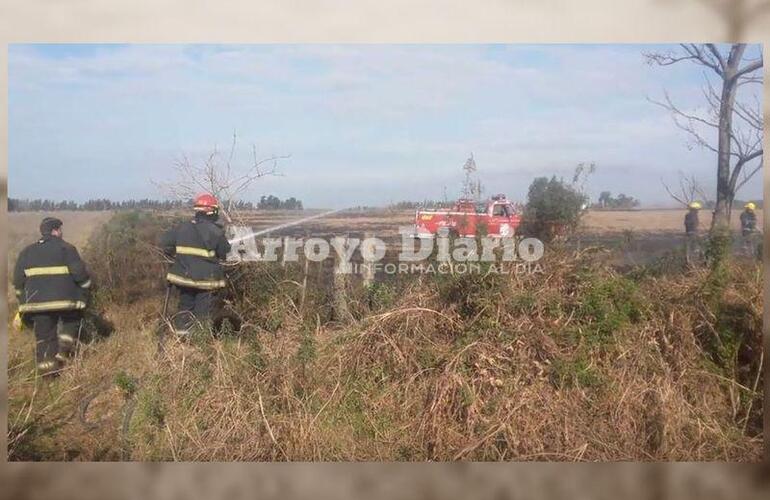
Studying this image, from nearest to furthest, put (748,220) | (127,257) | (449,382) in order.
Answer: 1. (449,382)
2. (748,220)
3. (127,257)

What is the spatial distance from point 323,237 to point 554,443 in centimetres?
185

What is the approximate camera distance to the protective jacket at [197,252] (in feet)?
15.3

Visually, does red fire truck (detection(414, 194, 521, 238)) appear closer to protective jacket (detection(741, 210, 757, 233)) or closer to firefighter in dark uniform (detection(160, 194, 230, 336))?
firefighter in dark uniform (detection(160, 194, 230, 336))

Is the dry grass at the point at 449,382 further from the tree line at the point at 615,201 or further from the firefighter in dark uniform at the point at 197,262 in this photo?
the tree line at the point at 615,201

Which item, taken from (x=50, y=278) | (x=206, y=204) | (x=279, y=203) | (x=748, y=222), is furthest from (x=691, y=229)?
(x=50, y=278)

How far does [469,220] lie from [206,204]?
1.62 metres

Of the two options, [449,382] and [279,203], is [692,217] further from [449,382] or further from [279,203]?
[279,203]

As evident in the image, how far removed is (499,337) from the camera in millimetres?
4566

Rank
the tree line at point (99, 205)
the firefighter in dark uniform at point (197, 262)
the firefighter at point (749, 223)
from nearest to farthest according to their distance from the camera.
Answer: the tree line at point (99, 205)
the firefighter at point (749, 223)
the firefighter in dark uniform at point (197, 262)

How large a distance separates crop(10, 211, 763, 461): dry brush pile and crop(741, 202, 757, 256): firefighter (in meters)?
0.17

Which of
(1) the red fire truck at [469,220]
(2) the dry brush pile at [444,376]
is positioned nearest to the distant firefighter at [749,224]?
(2) the dry brush pile at [444,376]

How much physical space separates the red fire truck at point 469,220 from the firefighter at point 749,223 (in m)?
1.36

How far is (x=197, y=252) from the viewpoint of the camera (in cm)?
473

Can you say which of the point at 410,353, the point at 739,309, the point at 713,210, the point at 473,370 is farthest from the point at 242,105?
the point at 739,309
